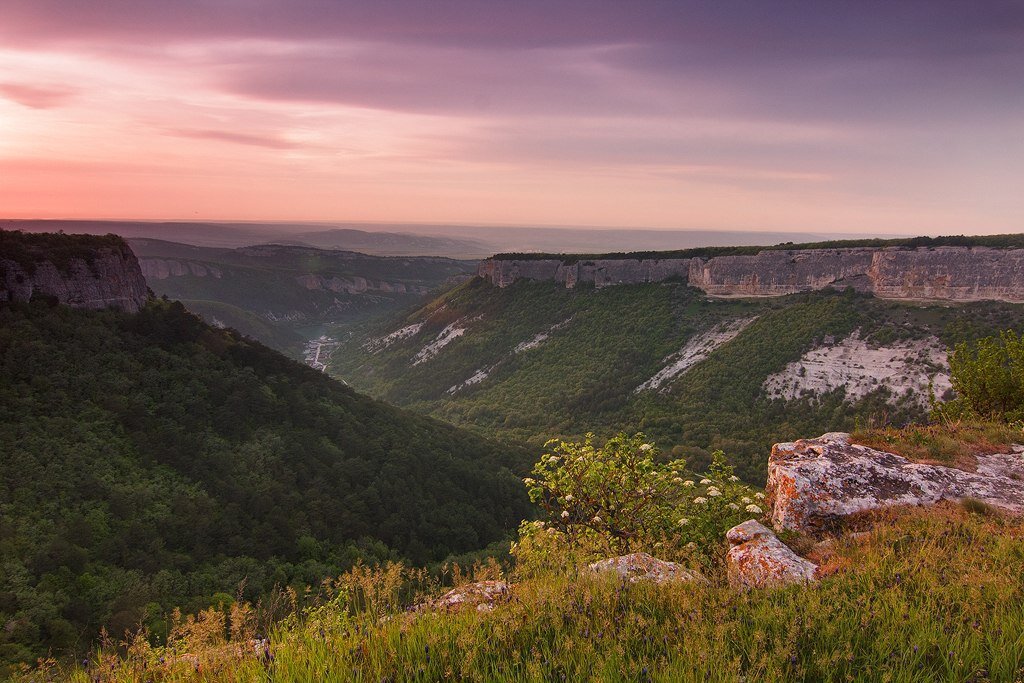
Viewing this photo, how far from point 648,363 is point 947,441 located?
6528 cm

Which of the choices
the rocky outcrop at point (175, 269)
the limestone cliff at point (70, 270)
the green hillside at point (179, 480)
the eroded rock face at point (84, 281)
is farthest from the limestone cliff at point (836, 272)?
the rocky outcrop at point (175, 269)

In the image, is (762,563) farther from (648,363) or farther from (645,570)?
(648,363)

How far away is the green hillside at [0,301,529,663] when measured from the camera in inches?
730

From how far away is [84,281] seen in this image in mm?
33688

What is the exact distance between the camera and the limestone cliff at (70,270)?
3067 centimetres

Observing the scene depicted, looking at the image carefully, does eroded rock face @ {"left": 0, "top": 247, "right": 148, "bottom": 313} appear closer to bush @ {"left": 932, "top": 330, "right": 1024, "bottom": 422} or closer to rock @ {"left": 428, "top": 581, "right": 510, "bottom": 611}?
rock @ {"left": 428, "top": 581, "right": 510, "bottom": 611}

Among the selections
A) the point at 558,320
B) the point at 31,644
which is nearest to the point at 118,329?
the point at 31,644

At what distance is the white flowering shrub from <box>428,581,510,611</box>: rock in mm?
1708

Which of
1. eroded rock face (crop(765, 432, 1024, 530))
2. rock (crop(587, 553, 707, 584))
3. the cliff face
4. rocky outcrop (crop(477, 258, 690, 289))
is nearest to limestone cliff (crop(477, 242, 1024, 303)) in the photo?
the cliff face

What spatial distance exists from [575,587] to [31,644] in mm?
19885

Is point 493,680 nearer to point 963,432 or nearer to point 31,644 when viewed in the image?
point 963,432

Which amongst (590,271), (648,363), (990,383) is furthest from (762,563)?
(590,271)

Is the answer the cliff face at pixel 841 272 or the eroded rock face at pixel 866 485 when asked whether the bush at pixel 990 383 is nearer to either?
the eroded rock face at pixel 866 485

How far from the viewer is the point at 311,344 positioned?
157500 millimetres
